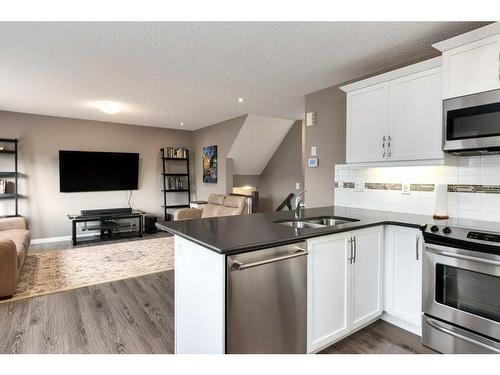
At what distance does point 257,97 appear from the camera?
422cm

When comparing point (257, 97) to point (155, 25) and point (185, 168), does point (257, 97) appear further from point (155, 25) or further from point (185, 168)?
point (185, 168)

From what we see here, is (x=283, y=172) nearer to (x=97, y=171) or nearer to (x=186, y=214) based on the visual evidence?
(x=186, y=214)

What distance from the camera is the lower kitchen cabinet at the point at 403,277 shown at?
2215 mm

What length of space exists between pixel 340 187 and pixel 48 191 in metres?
5.44

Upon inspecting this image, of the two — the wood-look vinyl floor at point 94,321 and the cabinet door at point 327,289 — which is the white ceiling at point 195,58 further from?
the wood-look vinyl floor at point 94,321

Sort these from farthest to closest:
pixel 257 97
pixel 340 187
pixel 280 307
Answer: pixel 257 97 < pixel 340 187 < pixel 280 307

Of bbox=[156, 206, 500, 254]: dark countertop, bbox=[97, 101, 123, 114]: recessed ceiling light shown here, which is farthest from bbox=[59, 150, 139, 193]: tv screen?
bbox=[156, 206, 500, 254]: dark countertop

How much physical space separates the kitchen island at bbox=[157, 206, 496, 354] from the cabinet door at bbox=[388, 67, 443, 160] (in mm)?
583

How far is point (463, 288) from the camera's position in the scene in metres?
1.91

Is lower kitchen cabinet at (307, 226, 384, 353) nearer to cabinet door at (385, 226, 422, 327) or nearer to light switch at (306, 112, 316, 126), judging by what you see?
cabinet door at (385, 226, 422, 327)

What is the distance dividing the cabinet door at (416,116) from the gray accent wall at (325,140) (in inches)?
34.5

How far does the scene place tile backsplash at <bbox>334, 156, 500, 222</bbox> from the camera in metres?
2.29

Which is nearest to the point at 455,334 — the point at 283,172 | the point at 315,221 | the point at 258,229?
the point at 315,221
